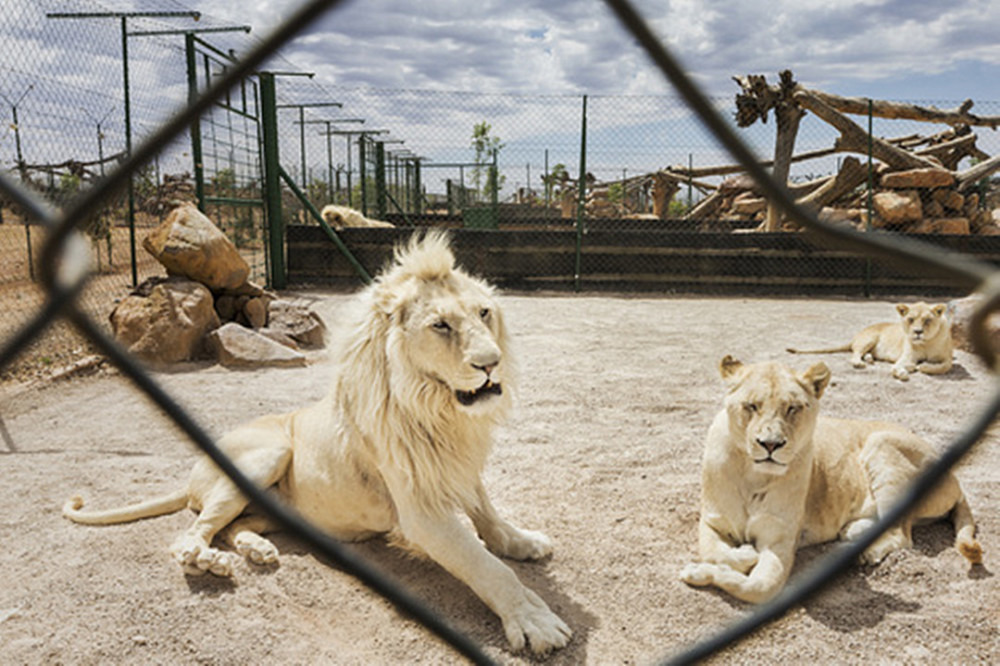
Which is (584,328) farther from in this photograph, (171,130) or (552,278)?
(171,130)

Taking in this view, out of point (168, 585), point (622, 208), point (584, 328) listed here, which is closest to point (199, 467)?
point (168, 585)

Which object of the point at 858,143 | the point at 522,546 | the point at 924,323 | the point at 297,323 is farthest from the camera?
the point at 858,143

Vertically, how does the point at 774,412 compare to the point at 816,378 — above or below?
below

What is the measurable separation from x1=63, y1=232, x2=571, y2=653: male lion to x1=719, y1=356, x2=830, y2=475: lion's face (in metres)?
1.00

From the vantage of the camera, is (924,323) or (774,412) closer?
(774,412)

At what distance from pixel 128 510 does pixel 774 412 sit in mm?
2909

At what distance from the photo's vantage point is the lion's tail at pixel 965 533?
3.04 meters

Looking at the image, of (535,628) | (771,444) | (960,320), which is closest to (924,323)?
(960,320)

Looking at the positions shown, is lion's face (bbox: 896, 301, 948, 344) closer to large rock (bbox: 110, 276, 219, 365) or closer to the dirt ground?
the dirt ground

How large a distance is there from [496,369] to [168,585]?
5.03 ft

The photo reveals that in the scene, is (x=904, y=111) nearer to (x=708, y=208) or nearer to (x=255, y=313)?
(x=708, y=208)

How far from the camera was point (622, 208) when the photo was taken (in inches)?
1121

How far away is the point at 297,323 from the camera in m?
8.05

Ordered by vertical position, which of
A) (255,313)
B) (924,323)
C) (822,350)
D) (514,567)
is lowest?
(514,567)
